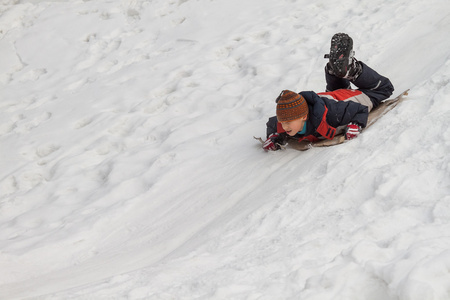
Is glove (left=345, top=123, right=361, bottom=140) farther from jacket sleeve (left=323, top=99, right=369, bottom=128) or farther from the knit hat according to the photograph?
the knit hat

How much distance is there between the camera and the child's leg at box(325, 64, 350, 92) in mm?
4156

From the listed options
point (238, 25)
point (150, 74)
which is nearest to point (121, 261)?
point (150, 74)

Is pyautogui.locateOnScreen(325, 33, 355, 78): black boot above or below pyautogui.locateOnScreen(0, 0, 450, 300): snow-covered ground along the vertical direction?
→ above

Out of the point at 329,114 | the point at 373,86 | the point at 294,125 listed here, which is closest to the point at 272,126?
the point at 294,125

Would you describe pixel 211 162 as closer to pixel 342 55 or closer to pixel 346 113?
pixel 346 113

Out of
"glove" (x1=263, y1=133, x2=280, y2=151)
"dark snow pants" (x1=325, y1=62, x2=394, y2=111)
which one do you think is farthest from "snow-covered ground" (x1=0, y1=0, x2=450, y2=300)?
"dark snow pants" (x1=325, y1=62, x2=394, y2=111)

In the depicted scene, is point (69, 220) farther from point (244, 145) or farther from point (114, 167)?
point (244, 145)

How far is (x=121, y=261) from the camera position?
3.04m

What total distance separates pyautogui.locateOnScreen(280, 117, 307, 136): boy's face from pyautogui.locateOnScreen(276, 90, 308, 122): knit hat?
1.6 inches

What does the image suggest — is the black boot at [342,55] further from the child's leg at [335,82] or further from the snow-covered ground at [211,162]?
the snow-covered ground at [211,162]

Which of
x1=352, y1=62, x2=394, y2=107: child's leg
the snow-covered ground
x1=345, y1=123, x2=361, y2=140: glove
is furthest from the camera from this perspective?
x1=352, y1=62, x2=394, y2=107: child's leg

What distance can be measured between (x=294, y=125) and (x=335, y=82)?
88 centimetres

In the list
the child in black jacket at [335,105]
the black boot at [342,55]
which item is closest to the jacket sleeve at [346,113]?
the child in black jacket at [335,105]

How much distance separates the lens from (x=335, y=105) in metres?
3.65
